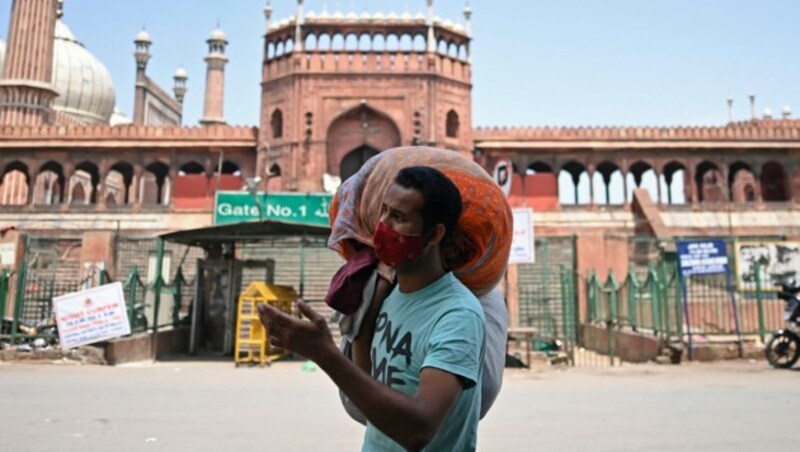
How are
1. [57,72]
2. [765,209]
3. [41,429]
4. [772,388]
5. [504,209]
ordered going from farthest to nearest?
[57,72]
[765,209]
[772,388]
[41,429]
[504,209]

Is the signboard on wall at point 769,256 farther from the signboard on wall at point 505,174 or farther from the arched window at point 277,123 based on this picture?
the arched window at point 277,123

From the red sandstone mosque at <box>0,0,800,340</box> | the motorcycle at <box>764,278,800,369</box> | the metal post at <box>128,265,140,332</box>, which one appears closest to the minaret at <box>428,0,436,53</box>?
the red sandstone mosque at <box>0,0,800,340</box>

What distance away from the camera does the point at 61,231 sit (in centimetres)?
2494

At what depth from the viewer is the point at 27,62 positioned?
28.8 meters

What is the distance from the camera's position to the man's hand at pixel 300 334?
119cm

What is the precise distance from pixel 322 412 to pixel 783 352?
22.7ft

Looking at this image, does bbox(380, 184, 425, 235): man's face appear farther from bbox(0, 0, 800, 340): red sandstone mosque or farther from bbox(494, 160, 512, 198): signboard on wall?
bbox(0, 0, 800, 340): red sandstone mosque

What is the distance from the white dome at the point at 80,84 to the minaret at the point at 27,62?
8498 millimetres

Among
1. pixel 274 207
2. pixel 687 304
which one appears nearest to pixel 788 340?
pixel 687 304

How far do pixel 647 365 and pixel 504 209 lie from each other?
9438 millimetres

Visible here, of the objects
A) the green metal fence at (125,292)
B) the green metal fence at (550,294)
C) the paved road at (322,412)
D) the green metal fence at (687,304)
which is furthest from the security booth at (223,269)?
the green metal fence at (687,304)

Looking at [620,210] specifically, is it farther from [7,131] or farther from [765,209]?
[7,131]

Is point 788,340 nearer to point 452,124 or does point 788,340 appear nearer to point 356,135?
point 356,135

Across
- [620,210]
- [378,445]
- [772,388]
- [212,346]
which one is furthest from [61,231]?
[378,445]
